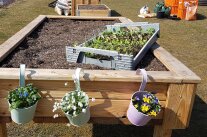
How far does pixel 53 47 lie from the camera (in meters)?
3.75

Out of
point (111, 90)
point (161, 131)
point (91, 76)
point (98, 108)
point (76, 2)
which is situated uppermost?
point (76, 2)

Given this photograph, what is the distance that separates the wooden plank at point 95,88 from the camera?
251cm

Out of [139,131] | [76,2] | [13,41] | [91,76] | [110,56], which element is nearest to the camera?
[91,76]

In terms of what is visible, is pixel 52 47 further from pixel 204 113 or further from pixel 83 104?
pixel 204 113

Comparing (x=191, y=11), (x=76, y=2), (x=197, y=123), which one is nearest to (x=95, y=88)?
(x=197, y=123)

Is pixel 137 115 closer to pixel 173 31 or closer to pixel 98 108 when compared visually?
pixel 98 108

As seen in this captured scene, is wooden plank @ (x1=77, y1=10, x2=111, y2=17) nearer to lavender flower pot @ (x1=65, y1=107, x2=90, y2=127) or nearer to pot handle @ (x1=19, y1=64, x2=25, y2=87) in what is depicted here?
pot handle @ (x1=19, y1=64, x2=25, y2=87)

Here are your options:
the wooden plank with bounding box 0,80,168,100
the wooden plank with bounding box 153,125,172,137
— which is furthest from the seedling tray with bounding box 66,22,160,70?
the wooden plank with bounding box 153,125,172,137

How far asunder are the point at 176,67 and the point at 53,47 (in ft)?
5.40

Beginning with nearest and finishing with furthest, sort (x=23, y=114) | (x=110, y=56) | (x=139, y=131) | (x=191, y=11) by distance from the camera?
(x=23, y=114)
(x=110, y=56)
(x=139, y=131)
(x=191, y=11)

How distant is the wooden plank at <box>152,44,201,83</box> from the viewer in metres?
2.51

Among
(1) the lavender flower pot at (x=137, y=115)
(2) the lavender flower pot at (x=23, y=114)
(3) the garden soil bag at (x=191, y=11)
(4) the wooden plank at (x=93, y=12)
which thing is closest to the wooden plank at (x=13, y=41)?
(2) the lavender flower pot at (x=23, y=114)

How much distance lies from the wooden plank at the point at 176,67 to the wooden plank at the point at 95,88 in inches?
7.3

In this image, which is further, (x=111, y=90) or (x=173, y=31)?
(x=173, y=31)
